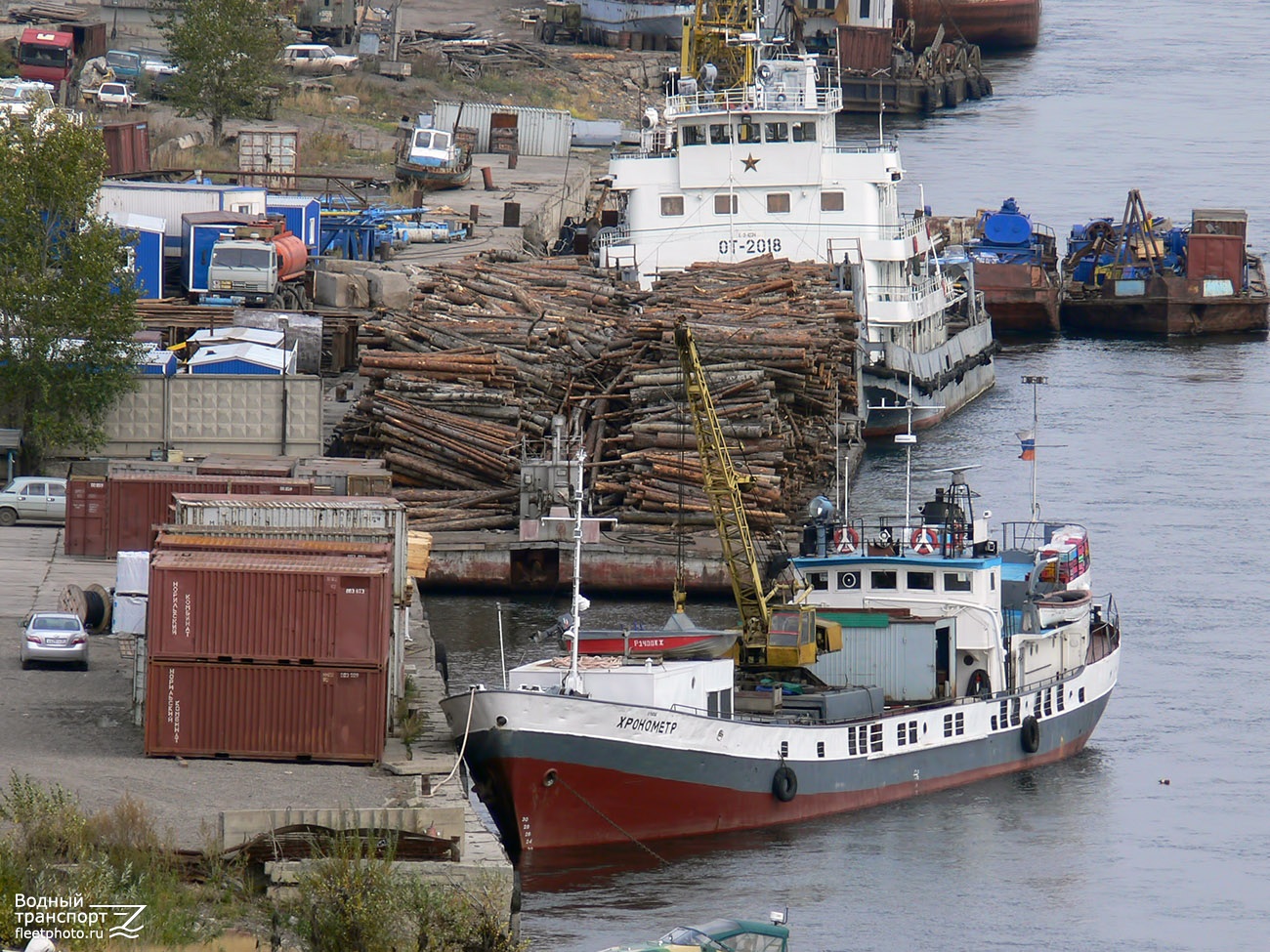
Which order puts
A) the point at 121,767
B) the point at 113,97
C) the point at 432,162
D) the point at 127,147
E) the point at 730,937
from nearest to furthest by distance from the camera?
the point at 730,937, the point at 121,767, the point at 127,147, the point at 432,162, the point at 113,97

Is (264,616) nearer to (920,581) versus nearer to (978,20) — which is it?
(920,581)

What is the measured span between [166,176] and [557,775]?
160 feet

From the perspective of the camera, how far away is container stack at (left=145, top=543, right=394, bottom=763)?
2891 cm

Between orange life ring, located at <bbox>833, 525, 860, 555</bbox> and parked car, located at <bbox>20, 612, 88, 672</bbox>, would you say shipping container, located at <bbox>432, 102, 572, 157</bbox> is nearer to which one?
orange life ring, located at <bbox>833, 525, 860, 555</bbox>

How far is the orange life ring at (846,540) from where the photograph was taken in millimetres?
37188

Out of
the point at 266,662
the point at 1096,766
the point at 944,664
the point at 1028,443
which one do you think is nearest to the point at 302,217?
the point at 1028,443

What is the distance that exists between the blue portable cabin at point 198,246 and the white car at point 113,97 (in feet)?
92.1

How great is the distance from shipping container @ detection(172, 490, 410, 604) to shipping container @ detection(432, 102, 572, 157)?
2536 inches

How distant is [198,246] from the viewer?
61312 mm

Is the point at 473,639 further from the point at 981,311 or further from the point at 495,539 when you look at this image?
the point at 981,311

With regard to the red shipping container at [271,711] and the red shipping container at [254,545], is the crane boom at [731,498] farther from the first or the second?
the red shipping container at [271,711]

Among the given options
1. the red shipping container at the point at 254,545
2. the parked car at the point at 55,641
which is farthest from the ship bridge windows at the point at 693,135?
the red shipping container at the point at 254,545

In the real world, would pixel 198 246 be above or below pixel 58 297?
above

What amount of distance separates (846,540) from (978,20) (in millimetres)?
109638
